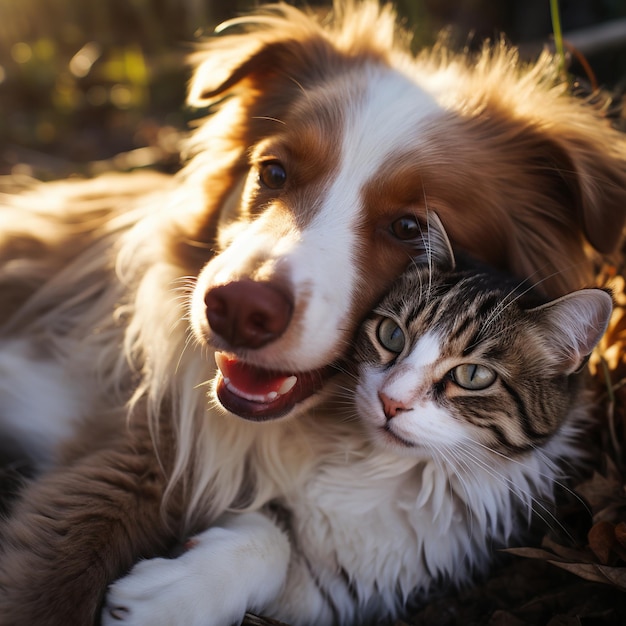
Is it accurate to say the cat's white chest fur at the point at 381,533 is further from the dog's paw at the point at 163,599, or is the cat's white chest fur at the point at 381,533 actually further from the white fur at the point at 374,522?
the dog's paw at the point at 163,599

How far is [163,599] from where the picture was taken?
1857mm

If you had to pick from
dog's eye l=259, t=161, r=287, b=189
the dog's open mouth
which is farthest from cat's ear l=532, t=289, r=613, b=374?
dog's eye l=259, t=161, r=287, b=189

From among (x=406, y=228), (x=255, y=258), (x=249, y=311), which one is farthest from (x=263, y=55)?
(x=249, y=311)

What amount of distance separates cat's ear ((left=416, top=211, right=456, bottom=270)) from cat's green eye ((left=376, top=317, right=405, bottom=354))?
0.70 feet

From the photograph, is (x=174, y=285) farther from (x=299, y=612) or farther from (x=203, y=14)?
(x=203, y=14)

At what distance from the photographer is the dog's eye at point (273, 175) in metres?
2.28

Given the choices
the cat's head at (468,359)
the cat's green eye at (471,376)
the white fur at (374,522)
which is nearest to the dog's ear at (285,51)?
the cat's head at (468,359)

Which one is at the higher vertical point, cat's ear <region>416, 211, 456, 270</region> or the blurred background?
cat's ear <region>416, 211, 456, 270</region>

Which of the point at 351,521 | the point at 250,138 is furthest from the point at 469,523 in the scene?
the point at 250,138

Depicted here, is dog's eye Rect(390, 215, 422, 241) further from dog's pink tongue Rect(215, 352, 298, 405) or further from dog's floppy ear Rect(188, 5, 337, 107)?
dog's floppy ear Rect(188, 5, 337, 107)

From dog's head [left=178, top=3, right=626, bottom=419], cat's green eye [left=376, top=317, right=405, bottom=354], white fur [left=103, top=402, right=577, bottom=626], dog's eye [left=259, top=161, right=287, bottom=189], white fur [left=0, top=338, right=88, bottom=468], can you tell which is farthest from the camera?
white fur [left=0, top=338, right=88, bottom=468]

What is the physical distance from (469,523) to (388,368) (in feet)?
2.07

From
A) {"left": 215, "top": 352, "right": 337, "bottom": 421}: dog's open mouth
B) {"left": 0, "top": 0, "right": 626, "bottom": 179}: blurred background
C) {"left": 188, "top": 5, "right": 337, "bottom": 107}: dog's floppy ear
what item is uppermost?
{"left": 188, "top": 5, "right": 337, "bottom": 107}: dog's floppy ear

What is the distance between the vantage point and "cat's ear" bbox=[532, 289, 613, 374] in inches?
75.0
